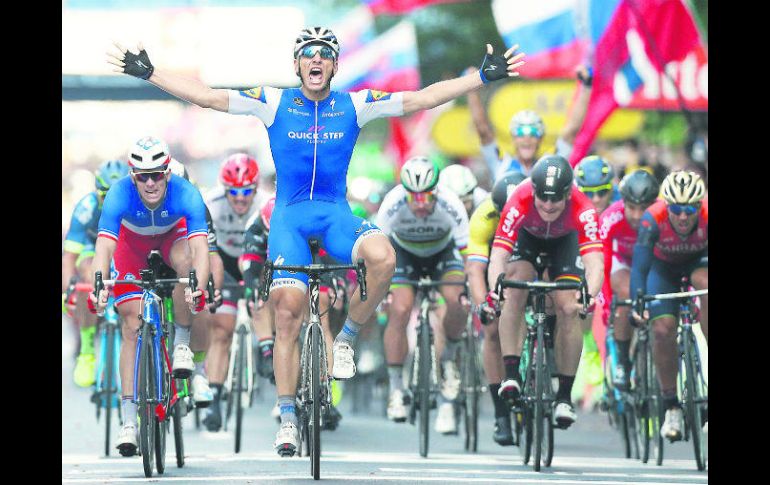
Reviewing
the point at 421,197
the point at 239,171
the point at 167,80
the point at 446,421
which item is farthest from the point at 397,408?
the point at 167,80

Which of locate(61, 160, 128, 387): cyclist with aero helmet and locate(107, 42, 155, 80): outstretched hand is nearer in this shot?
locate(107, 42, 155, 80): outstretched hand

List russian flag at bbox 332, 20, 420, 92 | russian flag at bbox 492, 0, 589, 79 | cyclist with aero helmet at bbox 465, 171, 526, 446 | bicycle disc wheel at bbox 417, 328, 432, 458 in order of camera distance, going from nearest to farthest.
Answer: cyclist with aero helmet at bbox 465, 171, 526, 446
bicycle disc wheel at bbox 417, 328, 432, 458
russian flag at bbox 492, 0, 589, 79
russian flag at bbox 332, 20, 420, 92

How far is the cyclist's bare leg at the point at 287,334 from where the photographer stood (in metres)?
11.1

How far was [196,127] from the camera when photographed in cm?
10112

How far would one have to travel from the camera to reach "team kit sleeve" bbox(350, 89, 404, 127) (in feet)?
37.9

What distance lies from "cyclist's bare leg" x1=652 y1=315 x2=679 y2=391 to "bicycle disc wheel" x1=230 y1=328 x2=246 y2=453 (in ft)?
10.7

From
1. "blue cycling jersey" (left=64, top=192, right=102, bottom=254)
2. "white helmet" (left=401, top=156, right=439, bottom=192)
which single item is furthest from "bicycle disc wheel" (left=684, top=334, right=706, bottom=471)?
"blue cycling jersey" (left=64, top=192, right=102, bottom=254)

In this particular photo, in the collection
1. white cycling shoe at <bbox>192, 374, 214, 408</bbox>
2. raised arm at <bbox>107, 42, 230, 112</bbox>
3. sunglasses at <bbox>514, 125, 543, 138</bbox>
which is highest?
sunglasses at <bbox>514, 125, 543, 138</bbox>

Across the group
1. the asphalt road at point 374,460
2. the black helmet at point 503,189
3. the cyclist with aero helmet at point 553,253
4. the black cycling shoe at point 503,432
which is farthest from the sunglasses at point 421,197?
the black cycling shoe at point 503,432

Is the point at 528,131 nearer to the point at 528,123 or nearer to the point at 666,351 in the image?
the point at 528,123

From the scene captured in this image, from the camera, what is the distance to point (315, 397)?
416 inches

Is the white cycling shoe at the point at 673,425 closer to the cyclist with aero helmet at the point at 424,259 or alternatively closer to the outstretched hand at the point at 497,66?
the cyclist with aero helmet at the point at 424,259

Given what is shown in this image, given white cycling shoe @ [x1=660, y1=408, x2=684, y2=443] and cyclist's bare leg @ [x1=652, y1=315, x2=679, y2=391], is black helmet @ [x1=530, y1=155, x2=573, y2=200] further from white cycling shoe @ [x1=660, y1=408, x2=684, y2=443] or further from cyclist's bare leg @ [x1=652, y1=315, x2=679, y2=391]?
white cycling shoe @ [x1=660, y1=408, x2=684, y2=443]
